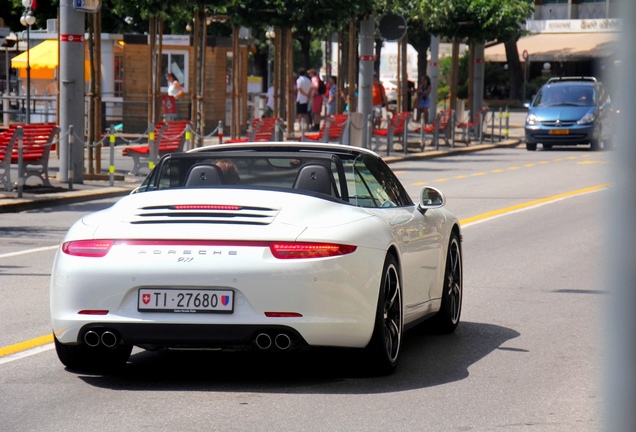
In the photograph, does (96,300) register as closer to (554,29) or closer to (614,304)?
(614,304)

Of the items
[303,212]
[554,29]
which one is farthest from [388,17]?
[554,29]

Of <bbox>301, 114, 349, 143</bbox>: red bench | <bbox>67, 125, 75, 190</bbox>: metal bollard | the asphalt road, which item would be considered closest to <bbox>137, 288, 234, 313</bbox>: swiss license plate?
the asphalt road

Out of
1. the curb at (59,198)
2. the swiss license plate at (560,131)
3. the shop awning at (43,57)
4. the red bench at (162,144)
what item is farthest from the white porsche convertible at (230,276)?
the shop awning at (43,57)

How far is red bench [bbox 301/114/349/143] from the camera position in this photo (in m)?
29.3

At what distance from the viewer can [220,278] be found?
5688 millimetres

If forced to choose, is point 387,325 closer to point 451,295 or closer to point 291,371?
point 291,371

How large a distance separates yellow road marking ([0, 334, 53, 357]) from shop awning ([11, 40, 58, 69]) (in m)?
32.5

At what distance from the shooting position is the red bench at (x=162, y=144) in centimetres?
2362

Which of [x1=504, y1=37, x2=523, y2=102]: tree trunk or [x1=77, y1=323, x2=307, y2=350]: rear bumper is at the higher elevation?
[x1=504, y1=37, x2=523, y2=102]: tree trunk

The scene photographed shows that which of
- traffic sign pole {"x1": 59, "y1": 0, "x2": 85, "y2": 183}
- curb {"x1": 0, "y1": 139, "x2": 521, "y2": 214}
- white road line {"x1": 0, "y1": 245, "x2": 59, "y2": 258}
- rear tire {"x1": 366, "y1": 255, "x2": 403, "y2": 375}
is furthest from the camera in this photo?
traffic sign pole {"x1": 59, "y1": 0, "x2": 85, "y2": 183}

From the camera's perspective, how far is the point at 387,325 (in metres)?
6.39

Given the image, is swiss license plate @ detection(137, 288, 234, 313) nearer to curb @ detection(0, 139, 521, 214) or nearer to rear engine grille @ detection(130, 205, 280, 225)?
rear engine grille @ detection(130, 205, 280, 225)

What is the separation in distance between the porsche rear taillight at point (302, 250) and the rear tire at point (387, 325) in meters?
0.45

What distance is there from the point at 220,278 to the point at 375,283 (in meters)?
0.82
